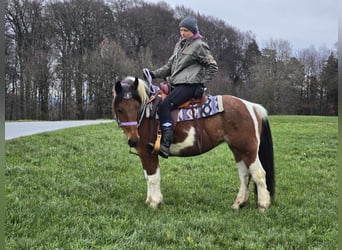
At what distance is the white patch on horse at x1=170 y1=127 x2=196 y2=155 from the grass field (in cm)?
75

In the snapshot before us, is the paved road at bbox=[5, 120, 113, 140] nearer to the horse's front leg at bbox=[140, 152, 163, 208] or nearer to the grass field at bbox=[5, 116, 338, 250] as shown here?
the grass field at bbox=[5, 116, 338, 250]

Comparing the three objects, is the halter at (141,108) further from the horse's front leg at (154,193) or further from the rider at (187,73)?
the horse's front leg at (154,193)

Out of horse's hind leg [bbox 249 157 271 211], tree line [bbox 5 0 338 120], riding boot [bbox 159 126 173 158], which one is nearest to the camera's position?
riding boot [bbox 159 126 173 158]

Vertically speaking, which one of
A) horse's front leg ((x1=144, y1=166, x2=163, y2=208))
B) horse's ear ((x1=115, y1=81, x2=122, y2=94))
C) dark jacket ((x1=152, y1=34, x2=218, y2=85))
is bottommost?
horse's front leg ((x1=144, y1=166, x2=163, y2=208))

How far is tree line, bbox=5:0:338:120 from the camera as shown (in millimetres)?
24062

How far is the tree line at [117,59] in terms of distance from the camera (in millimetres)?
24062

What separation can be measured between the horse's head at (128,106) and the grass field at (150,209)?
3.15ft

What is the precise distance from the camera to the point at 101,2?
115 feet

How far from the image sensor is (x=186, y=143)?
5.05 metres

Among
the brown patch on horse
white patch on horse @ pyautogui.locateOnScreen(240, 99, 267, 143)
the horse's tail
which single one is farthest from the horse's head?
the horse's tail

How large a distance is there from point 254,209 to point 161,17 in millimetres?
28783

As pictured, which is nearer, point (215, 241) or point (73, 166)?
point (215, 241)

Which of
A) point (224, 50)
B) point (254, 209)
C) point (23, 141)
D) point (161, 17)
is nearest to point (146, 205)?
point (254, 209)

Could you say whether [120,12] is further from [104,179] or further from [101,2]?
[104,179]
